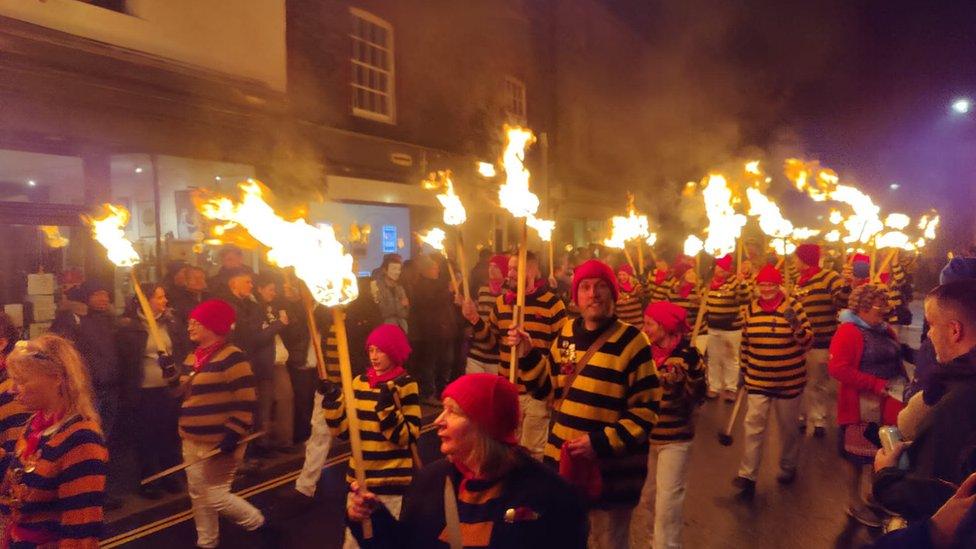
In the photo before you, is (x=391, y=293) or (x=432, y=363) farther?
(x=432, y=363)

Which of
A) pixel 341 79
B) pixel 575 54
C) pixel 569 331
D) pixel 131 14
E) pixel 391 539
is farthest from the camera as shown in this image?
pixel 575 54

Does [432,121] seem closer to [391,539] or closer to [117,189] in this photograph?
[117,189]


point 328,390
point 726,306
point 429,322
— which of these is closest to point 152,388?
point 328,390

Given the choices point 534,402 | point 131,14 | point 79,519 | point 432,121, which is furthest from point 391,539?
point 432,121

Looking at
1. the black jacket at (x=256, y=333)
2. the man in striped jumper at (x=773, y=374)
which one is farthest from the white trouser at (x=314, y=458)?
the man in striped jumper at (x=773, y=374)

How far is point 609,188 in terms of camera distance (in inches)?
923

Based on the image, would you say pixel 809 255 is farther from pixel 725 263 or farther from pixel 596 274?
pixel 596 274

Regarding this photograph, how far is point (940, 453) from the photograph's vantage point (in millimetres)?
2361

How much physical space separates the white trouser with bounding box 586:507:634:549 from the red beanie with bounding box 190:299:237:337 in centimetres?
292

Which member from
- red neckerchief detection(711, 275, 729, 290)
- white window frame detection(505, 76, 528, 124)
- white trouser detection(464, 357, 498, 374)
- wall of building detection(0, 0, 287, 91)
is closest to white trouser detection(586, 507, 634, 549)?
white trouser detection(464, 357, 498, 374)

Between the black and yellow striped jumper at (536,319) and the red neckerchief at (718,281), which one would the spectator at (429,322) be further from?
the red neckerchief at (718,281)

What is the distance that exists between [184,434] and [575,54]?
1812 cm

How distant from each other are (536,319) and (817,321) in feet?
13.1

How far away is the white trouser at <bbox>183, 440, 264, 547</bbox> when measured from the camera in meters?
4.71
